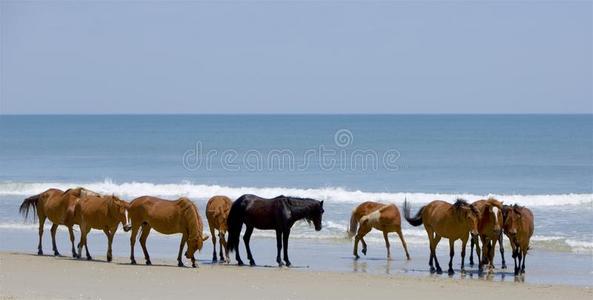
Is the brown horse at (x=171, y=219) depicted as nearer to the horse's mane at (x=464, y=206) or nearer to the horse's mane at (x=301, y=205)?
the horse's mane at (x=301, y=205)

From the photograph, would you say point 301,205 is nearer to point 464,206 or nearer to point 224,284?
point 464,206

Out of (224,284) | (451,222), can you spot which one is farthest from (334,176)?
(224,284)

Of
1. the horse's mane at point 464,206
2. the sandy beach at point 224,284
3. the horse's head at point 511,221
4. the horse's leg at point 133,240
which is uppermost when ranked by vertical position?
the horse's mane at point 464,206

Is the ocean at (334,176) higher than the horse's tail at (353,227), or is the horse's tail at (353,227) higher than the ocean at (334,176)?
the ocean at (334,176)

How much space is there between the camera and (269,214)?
55.8 feet

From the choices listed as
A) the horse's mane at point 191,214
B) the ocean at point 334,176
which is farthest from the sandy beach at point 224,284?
the ocean at point 334,176

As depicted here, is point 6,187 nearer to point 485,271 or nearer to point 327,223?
point 327,223

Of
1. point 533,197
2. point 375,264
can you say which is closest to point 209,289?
point 375,264

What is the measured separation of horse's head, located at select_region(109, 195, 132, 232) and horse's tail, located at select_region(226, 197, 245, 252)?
1857mm

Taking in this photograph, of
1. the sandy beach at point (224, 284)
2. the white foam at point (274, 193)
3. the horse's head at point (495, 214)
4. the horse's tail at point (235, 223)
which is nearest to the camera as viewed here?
Answer: the sandy beach at point (224, 284)

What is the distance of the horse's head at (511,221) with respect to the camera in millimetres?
15977

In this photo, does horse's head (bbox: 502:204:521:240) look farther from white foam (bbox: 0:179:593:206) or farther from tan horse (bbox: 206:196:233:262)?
white foam (bbox: 0:179:593:206)

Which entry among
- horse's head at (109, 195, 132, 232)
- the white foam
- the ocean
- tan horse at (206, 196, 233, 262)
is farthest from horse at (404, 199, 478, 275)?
the white foam

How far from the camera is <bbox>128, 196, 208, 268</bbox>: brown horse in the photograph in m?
15.6
